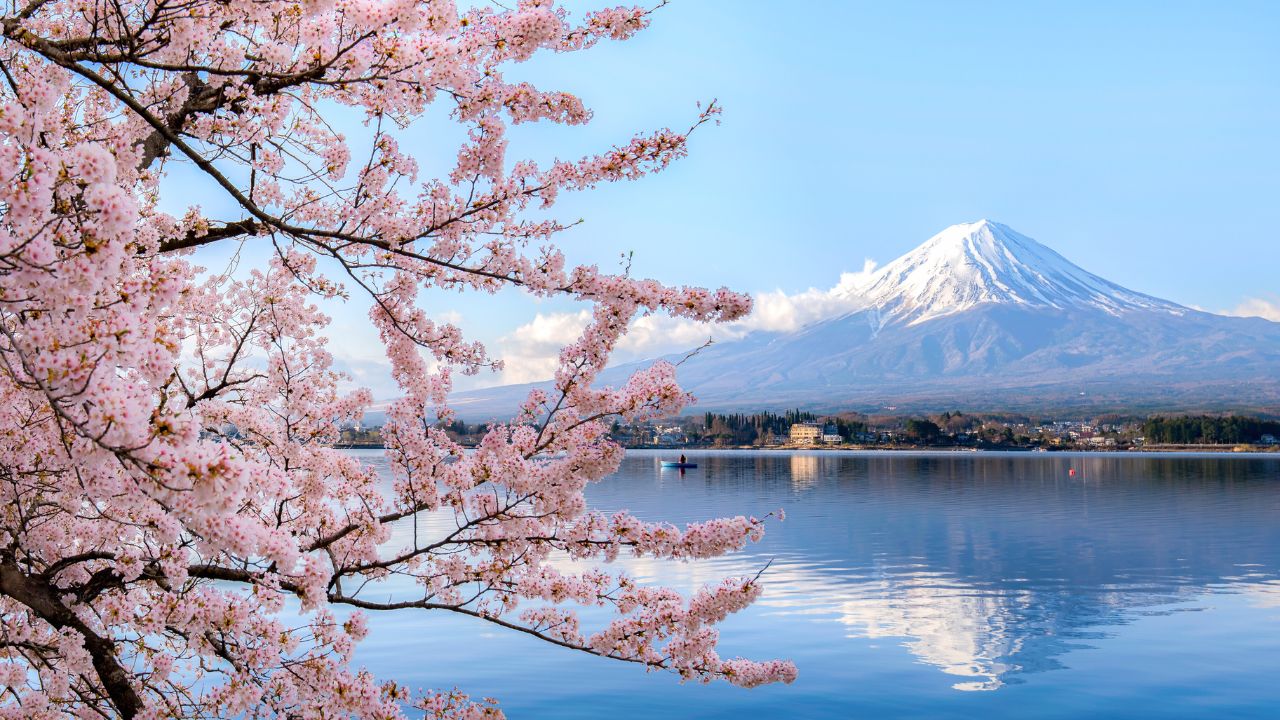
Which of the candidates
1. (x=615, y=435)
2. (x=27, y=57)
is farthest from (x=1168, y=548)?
(x=27, y=57)

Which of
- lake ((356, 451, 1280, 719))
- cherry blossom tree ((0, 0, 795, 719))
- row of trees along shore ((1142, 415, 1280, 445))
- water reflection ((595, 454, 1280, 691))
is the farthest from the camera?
row of trees along shore ((1142, 415, 1280, 445))

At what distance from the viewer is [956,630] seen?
27.6 m

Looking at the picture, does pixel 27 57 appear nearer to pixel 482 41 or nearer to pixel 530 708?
pixel 482 41

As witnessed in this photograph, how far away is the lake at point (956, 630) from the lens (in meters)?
20.6

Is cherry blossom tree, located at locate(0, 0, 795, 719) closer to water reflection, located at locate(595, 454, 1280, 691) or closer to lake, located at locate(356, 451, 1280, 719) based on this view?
lake, located at locate(356, 451, 1280, 719)

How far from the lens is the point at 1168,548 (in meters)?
42.5

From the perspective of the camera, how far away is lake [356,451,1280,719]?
2061 centimetres

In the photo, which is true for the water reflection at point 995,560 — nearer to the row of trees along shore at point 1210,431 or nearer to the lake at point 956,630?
the lake at point 956,630

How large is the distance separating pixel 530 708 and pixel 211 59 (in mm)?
15121

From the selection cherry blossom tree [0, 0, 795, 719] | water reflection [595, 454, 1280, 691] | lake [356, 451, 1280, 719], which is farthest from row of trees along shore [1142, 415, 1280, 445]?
cherry blossom tree [0, 0, 795, 719]

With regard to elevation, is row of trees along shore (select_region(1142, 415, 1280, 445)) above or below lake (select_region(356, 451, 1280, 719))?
above

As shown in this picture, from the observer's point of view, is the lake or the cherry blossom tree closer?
the cherry blossom tree

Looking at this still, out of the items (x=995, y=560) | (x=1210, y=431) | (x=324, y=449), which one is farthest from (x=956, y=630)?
(x=1210, y=431)

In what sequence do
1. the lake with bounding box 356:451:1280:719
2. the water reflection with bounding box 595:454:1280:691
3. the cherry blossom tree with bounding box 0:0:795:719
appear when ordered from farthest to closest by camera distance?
the water reflection with bounding box 595:454:1280:691 → the lake with bounding box 356:451:1280:719 → the cherry blossom tree with bounding box 0:0:795:719
